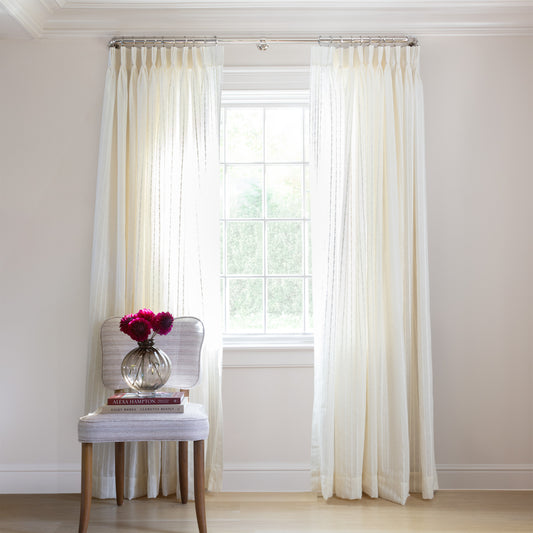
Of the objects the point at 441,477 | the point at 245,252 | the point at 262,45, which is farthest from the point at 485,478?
the point at 262,45

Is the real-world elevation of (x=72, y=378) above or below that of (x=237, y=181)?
below

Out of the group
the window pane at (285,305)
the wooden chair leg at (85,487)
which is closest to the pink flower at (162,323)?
the wooden chair leg at (85,487)

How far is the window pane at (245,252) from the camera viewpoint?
369cm

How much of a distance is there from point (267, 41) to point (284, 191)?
2.83 feet

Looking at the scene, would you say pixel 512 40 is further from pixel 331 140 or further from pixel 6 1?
pixel 6 1

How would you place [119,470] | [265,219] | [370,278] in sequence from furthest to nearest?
1. [265,219]
2. [370,278]
3. [119,470]

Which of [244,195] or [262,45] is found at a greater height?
[262,45]

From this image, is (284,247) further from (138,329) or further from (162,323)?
(138,329)

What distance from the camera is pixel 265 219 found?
369 cm

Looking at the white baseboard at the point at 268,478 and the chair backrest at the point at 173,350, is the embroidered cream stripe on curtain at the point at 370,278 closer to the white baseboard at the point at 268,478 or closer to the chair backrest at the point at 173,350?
the white baseboard at the point at 268,478

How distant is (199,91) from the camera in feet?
11.0

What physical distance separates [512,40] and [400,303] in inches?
65.2

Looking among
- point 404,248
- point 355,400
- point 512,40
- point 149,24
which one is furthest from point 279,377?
point 512,40

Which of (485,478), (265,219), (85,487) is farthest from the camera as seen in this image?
(265,219)
